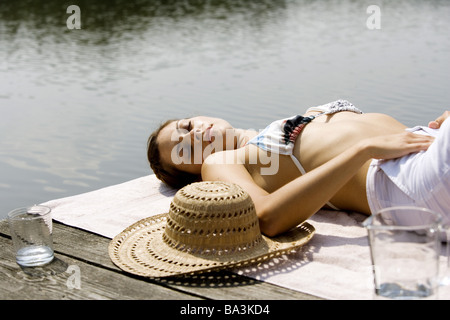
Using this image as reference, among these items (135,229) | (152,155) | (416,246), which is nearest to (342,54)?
(152,155)

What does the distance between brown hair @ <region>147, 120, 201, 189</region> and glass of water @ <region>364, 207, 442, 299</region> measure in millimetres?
1574

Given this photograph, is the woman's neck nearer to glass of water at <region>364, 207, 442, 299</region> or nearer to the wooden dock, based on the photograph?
the wooden dock

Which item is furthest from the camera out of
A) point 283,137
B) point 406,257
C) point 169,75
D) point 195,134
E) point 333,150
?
point 169,75

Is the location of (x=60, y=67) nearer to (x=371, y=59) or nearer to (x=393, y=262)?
(x=371, y=59)

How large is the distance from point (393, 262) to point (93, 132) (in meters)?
4.54

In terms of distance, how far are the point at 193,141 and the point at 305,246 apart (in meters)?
0.96

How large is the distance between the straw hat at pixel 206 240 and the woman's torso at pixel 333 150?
1.46ft

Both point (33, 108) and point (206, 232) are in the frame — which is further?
point (33, 108)

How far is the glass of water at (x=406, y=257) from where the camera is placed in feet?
6.03

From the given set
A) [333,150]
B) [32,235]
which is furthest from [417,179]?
[32,235]

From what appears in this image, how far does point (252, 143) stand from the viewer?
9.87 feet

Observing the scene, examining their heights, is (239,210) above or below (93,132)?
above

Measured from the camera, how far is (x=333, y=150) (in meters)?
2.77

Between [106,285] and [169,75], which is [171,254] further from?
[169,75]
